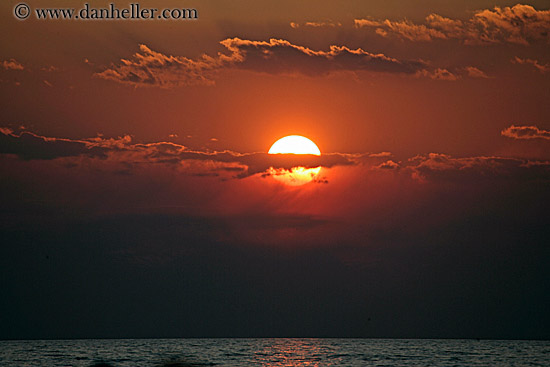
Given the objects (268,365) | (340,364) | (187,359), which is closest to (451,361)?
(340,364)

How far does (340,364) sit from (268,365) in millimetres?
14376

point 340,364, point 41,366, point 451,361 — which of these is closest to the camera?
point 41,366

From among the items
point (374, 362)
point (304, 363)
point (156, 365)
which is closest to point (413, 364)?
point (374, 362)

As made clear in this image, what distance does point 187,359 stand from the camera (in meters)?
195

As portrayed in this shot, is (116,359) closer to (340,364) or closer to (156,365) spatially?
(156,365)

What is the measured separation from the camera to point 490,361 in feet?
614

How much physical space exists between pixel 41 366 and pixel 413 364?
70.5 meters

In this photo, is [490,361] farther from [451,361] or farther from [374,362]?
[374,362]

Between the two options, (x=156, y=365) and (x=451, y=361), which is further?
(x=451, y=361)

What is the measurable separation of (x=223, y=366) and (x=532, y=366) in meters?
60.8

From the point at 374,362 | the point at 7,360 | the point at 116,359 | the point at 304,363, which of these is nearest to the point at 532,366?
the point at 374,362

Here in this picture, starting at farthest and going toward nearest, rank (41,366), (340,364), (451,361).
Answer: (451,361)
(340,364)
(41,366)

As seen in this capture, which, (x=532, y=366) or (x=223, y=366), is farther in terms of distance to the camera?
(x=532, y=366)

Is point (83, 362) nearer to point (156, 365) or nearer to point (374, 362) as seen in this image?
point (156, 365)
